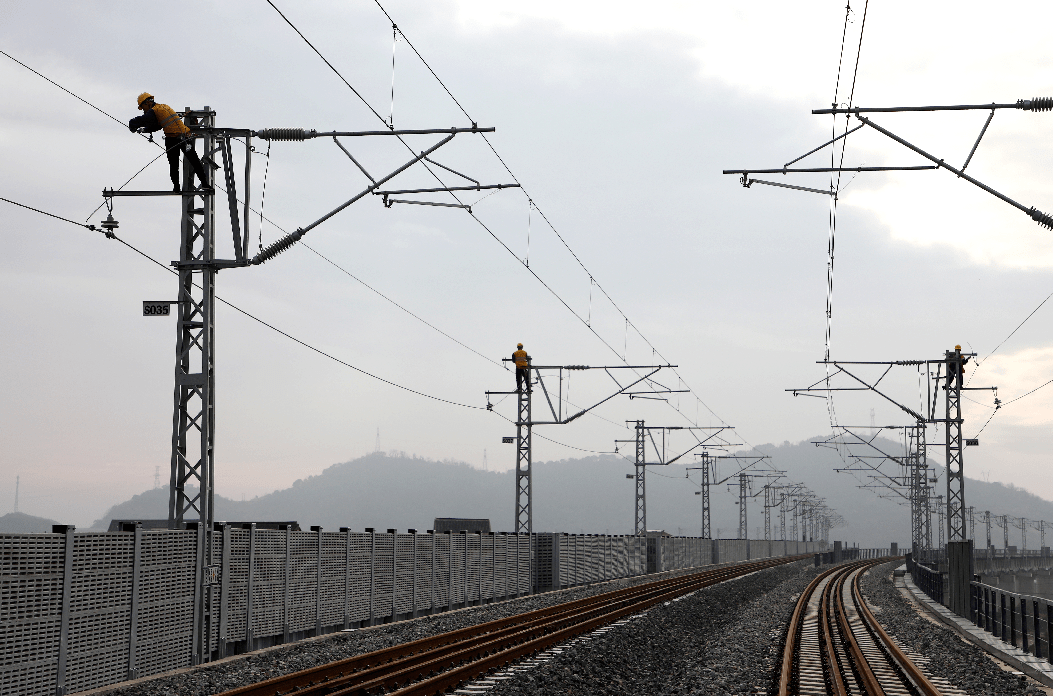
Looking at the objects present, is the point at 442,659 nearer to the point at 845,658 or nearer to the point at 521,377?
the point at 845,658

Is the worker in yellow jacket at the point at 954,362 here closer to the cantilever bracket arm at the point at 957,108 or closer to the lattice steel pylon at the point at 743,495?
the cantilever bracket arm at the point at 957,108

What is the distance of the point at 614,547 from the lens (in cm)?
6112

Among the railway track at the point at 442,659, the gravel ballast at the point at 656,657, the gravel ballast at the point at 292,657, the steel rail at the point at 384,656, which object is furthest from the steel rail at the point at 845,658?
the gravel ballast at the point at 292,657

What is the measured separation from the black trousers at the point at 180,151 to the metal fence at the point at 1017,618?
17.7m

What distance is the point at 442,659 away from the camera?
18.8 meters

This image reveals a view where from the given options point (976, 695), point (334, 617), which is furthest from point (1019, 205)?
point (334, 617)

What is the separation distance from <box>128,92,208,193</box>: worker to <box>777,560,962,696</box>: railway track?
1439 cm

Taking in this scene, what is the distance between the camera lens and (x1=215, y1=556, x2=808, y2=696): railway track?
51.8ft

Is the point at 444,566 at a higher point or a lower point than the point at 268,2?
lower

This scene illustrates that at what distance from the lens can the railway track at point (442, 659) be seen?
15.8m

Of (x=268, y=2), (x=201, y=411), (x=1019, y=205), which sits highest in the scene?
(x=268, y=2)

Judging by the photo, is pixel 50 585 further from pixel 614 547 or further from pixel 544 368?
pixel 614 547

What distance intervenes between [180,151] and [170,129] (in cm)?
49

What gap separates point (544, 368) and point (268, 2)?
32.1 m
